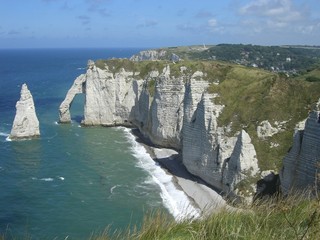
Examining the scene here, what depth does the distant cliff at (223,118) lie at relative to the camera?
35062mm

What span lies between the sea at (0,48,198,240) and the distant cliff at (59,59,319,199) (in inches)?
151

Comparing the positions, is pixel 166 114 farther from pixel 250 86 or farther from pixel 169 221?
pixel 169 221

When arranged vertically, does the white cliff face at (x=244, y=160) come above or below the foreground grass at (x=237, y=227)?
below

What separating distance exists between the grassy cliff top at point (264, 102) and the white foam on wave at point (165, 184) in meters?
7.43

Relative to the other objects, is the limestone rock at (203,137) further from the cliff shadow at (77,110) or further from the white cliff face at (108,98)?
the cliff shadow at (77,110)

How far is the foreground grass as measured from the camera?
623 cm

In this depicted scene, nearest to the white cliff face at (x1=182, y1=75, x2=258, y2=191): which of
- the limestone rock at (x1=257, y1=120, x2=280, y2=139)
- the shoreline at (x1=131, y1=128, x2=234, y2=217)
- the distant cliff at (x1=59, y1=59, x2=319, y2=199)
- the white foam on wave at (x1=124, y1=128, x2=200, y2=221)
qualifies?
the distant cliff at (x1=59, y1=59, x2=319, y2=199)

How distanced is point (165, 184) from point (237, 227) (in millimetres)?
32960

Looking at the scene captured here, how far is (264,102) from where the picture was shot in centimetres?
4009

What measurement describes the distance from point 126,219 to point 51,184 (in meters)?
10.8

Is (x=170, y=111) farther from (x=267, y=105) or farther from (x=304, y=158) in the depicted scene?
(x=304, y=158)

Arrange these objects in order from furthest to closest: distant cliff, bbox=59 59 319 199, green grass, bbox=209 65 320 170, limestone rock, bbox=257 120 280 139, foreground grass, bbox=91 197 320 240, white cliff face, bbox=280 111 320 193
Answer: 1. limestone rock, bbox=257 120 280 139
2. green grass, bbox=209 65 320 170
3. distant cliff, bbox=59 59 319 199
4. white cliff face, bbox=280 111 320 193
5. foreground grass, bbox=91 197 320 240

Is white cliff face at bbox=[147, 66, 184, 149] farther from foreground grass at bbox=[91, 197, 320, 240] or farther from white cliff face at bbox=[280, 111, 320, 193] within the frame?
foreground grass at bbox=[91, 197, 320, 240]

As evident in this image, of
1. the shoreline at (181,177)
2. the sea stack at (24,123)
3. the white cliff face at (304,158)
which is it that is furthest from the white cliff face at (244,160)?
the sea stack at (24,123)
